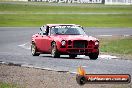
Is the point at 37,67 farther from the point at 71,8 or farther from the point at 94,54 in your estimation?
Result: the point at 71,8

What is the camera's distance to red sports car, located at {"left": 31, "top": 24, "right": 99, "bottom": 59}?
77.4 feet

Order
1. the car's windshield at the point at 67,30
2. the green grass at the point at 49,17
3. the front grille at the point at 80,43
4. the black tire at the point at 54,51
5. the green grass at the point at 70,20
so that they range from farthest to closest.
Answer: the green grass at the point at 49,17
the green grass at the point at 70,20
the car's windshield at the point at 67,30
the black tire at the point at 54,51
the front grille at the point at 80,43

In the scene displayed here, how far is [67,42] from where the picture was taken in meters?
23.7

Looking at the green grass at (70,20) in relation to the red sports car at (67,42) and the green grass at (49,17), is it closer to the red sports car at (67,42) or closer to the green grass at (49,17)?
the green grass at (49,17)

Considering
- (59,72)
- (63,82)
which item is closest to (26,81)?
(63,82)

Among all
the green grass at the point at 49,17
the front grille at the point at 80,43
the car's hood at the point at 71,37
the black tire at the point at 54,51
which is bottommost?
the green grass at the point at 49,17

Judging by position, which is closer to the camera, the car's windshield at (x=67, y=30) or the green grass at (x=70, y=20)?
the car's windshield at (x=67, y=30)

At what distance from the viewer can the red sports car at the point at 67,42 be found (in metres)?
23.6

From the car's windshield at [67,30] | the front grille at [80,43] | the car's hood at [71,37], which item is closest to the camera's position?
the front grille at [80,43]

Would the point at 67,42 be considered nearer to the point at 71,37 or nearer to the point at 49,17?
the point at 71,37

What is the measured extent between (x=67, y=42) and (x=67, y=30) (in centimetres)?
155

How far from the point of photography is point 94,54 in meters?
24.0

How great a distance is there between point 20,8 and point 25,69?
74.1 m

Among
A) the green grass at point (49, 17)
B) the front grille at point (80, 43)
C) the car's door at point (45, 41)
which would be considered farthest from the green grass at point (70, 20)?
the front grille at point (80, 43)
